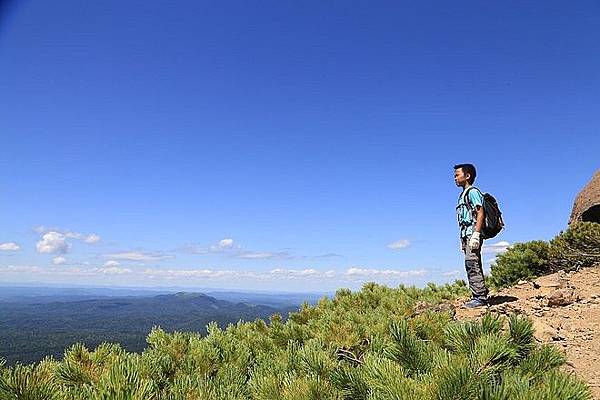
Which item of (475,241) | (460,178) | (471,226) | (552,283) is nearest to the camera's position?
(475,241)

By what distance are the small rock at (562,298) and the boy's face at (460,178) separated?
2570 millimetres

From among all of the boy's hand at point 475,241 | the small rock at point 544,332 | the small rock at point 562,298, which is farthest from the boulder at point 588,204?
the small rock at point 544,332

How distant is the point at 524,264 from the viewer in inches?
455

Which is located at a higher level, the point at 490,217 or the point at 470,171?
the point at 470,171

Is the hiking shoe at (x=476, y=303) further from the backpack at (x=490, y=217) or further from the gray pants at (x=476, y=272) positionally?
the backpack at (x=490, y=217)

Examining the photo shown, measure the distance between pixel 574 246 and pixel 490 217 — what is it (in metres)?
6.08

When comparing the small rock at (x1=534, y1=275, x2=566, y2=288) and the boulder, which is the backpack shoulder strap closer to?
the small rock at (x1=534, y1=275, x2=566, y2=288)

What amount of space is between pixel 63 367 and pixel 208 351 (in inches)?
52.5

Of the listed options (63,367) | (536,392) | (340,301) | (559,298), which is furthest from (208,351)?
(559,298)

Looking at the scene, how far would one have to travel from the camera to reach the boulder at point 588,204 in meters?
15.2

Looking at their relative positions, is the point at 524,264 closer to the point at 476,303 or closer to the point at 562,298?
the point at 562,298

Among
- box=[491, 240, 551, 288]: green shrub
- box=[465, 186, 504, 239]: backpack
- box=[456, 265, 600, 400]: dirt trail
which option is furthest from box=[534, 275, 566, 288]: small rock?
box=[465, 186, 504, 239]: backpack

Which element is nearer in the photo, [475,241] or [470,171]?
[475,241]

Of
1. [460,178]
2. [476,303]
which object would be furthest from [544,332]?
[460,178]
